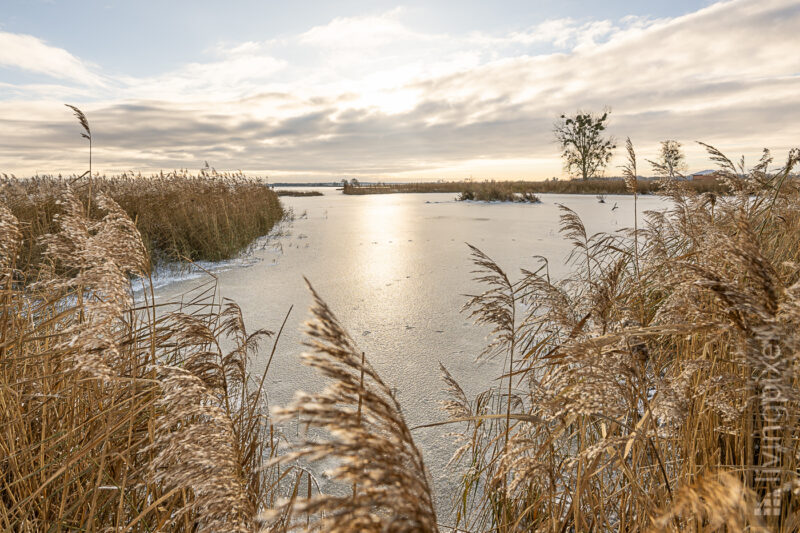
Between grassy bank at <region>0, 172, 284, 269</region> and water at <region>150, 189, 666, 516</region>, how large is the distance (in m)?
0.54

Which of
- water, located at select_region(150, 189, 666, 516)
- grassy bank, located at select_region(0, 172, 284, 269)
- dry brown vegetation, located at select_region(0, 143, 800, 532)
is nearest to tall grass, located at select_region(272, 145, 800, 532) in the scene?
dry brown vegetation, located at select_region(0, 143, 800, 532)

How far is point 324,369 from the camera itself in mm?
446

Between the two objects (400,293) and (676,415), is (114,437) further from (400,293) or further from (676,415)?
(400,293)

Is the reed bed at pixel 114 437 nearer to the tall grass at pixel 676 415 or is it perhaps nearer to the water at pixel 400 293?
the tall grass at pixel 676 415

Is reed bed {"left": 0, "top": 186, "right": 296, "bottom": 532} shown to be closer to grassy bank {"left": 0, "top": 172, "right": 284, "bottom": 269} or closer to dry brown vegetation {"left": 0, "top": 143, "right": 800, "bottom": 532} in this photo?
dry brown vegetation {"left": 0, "top": 143, "right": 800, "bottom": 532}

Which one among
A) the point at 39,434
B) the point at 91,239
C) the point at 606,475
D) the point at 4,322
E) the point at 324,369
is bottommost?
the point at 606,475

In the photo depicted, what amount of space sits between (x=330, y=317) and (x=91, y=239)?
1148 millimetres

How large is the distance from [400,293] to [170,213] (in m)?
4.12

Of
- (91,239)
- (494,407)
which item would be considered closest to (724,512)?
(91,239)

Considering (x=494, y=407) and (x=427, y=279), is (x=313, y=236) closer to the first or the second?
(x=427, y=279)

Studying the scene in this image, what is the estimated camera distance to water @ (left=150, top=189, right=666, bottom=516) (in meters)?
2.24

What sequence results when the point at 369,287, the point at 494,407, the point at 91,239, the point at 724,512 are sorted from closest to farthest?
the point at 724,512 < the point at 91,239 < the point at 494,407 < the point at 369,287

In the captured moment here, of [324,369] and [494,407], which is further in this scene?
[494,407]

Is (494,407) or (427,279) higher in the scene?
(427,279)
